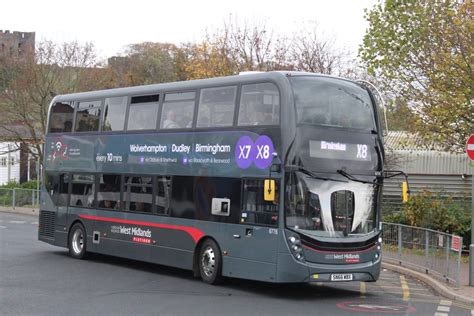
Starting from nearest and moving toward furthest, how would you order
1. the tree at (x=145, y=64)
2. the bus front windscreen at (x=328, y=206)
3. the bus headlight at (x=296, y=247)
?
the bus headlight at (x=296, y=247)
the bus front windscreen at (x=328, y=206)
the tree at (x=145, y=64)

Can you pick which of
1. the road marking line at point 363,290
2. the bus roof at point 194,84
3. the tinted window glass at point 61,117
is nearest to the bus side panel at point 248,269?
the road marking line at point 363,290

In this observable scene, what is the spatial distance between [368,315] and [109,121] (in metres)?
9.33

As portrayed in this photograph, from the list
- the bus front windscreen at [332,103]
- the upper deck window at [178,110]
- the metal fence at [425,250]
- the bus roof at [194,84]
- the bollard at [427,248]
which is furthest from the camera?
the bollard at [427,248]

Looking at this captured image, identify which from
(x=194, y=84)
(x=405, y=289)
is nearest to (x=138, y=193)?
(x=194, y=84)

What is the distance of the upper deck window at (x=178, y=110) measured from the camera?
16922 millimetres

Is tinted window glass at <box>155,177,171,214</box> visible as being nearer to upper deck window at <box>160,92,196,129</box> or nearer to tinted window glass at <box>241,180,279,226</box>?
upper deck window at <box>160,92,196,129</box>

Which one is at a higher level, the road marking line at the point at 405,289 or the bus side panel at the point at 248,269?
the bus side panel at the point at 248,269

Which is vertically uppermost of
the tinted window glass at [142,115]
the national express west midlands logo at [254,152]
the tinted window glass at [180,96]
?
the tinted window glass at [180,96]

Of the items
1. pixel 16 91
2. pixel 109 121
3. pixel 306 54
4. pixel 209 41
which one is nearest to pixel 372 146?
pixel 109 121

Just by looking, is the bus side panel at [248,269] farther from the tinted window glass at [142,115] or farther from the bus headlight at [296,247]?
the tinted window glass at [142,115]

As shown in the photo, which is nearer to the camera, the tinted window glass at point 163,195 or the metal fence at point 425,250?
the metal fence at point 425,250

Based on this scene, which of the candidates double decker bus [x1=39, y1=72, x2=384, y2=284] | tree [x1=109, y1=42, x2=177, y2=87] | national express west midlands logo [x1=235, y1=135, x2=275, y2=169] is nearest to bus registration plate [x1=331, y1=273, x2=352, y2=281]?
double decker bus [x1=39, y1=72, x2=384, y2=284]

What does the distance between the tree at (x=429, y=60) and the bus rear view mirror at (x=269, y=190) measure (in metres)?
8.71

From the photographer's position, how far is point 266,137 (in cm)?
1477
